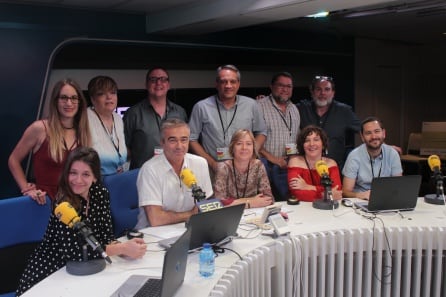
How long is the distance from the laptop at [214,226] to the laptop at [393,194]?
914mm

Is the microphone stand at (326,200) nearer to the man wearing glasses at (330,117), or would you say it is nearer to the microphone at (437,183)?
the microphone at (437,183)

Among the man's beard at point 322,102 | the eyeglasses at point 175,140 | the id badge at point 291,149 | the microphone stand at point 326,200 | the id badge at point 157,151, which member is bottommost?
the microphone stand at point 326,200

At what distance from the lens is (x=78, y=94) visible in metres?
2.80

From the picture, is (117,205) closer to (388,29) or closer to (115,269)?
(115,269)

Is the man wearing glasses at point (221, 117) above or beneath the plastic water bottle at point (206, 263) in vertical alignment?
above

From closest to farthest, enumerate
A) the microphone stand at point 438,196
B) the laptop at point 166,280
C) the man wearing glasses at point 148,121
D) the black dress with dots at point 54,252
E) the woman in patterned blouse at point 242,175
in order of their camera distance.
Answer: the laptop at point 166,280
the black dress with dots at point 54,252
the microphone stand at point 438,196
the woman in patterned blouse at point 242,175
the man wearing glasses at point 148,121

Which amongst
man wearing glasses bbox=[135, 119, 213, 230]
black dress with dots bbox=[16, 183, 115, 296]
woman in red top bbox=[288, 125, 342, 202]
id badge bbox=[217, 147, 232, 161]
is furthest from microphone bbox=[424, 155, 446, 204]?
black dress with dots bbox=[16, 183, 115, 296]

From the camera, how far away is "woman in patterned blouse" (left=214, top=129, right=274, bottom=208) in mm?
2994

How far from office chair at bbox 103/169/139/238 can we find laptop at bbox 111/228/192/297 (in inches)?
28.6

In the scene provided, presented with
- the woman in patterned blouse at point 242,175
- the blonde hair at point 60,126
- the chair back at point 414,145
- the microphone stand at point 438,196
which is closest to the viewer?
the blonde hair at point 60,126

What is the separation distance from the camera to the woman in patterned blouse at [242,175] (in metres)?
2.99

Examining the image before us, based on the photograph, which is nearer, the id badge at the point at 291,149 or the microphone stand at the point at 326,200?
the microphone stand at the point at 326,200

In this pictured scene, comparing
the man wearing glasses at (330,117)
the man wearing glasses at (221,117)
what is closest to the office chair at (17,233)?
the man wearing glasses at (221,117)

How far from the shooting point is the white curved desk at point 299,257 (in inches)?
74.4
